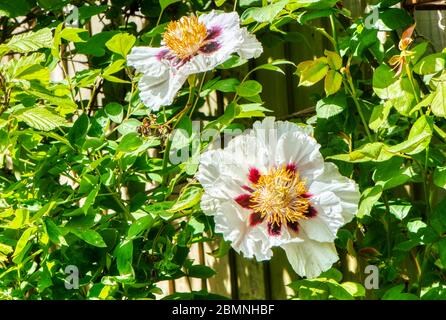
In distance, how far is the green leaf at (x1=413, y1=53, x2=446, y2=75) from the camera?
4.11 feet

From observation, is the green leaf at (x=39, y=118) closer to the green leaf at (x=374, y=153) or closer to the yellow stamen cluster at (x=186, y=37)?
the yellow stamen cluster at (x=186, y=37)

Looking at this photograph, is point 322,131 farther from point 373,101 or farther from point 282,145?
point 282,145

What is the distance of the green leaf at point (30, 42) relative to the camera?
4.20ft

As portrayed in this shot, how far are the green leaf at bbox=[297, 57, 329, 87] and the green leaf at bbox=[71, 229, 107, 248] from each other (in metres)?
0.42

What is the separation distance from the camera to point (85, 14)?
1.62 meters

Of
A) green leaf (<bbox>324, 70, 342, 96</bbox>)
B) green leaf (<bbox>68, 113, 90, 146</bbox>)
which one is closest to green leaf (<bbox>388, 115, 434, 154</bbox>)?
green leaf (<bbox>324, 70, 342, 96</bbox>)

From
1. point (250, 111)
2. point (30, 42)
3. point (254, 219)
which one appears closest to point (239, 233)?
point (254, 219)

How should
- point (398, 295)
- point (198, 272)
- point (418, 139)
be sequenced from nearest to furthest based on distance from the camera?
point (418, 139), point (398, 295), point (198, 272)

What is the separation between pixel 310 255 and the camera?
1.19 metres

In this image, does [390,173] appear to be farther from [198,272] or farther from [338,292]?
[198,272]

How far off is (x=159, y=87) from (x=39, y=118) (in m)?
0.19

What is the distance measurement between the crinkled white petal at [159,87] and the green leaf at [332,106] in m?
0.29

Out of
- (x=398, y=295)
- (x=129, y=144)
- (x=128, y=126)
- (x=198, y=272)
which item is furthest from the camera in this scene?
(x=198, y=272)

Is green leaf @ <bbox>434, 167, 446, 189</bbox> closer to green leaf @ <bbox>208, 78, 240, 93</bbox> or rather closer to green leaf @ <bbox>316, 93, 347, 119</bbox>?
green leaf @ <bbox>316, 93, 347, 119</bbox>
